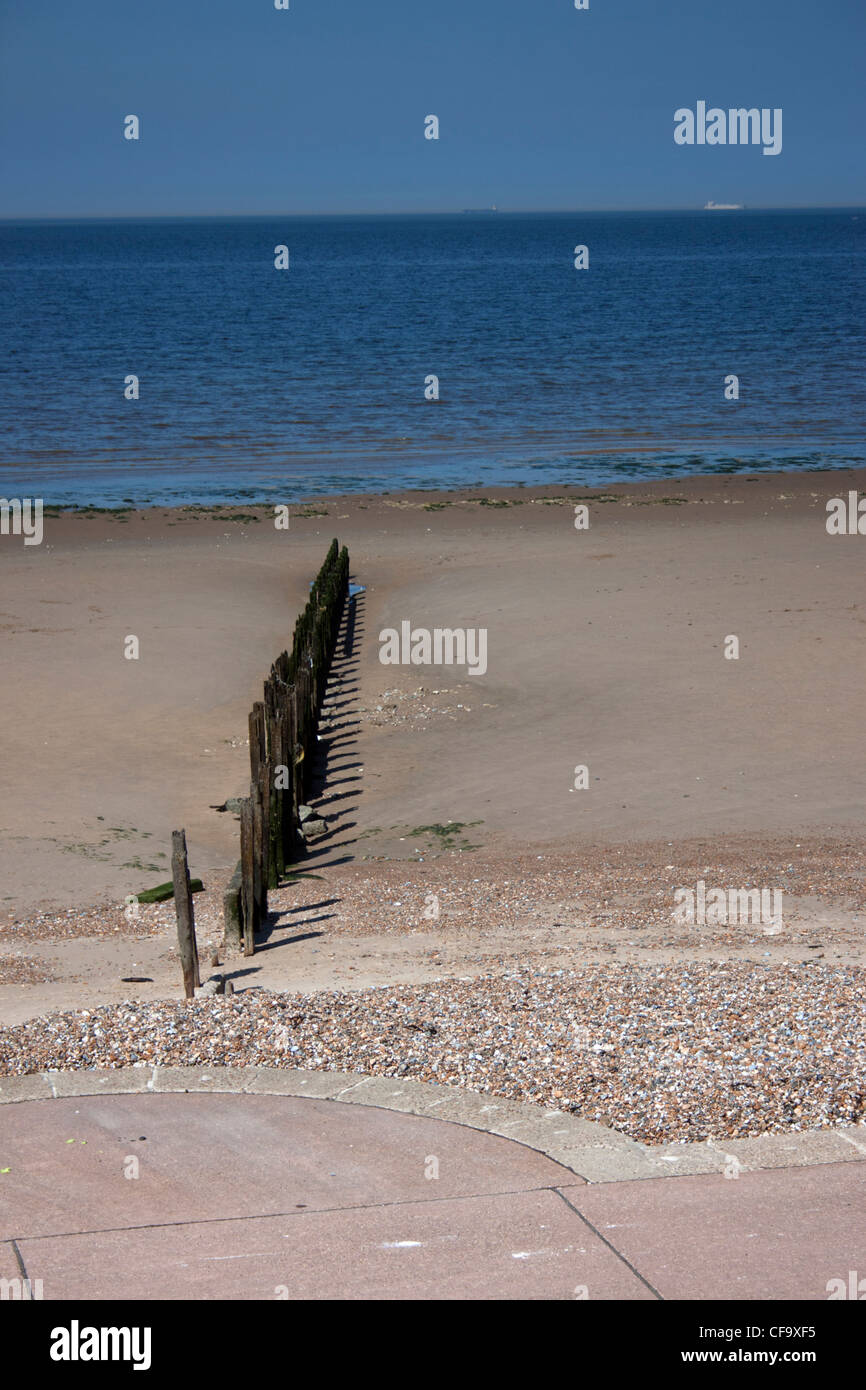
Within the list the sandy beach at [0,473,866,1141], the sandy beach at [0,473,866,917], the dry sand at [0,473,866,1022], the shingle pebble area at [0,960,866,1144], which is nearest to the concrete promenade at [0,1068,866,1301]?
the shingle pebble area at [0,960,866,1144]

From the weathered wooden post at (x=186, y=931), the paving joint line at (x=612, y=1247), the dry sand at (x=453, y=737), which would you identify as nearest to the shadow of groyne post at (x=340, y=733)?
the dry sand at (x=453, y=737)

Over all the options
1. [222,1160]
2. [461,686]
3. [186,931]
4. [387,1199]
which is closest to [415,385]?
[461,686]

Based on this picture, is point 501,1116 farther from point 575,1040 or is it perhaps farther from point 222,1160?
point 222,1160

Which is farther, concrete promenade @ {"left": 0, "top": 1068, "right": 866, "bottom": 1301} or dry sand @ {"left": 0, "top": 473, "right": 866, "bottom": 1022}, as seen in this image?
dry sand @ {"left": 0, "top": 473, "right": 866, "bottom": 1022}

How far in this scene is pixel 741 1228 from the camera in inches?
218

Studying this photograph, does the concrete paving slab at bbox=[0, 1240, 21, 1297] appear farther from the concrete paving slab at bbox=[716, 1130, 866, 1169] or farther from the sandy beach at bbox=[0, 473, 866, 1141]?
the concrete paving slab at bbox=[716, 1130, 866, 1169]

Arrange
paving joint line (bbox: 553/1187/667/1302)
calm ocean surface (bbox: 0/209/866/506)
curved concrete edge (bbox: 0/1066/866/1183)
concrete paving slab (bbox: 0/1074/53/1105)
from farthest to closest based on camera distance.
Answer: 1. calm ocean surface (bbox: 0/209/866/506)
2. concrete paving slab (bbox: 0/1074/53/1105)
3. curved concrete edge (bbox: 0/1066/866/1183)
4. paving joint line (bbox: 553/1187/667/1302)

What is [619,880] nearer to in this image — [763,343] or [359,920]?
[359,920]

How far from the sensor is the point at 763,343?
210ft

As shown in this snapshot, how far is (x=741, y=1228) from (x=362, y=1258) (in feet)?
5.05

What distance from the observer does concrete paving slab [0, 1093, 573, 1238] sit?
5824mm

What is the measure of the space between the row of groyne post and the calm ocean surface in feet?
51.5

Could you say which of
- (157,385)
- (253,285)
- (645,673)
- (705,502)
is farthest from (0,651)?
(253,285)

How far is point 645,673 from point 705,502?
14.3 metres
